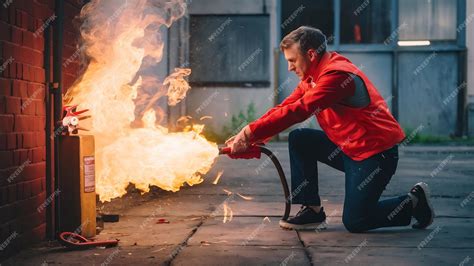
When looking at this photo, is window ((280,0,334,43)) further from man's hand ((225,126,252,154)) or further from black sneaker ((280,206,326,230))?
man's hand ((225,126,252,154))

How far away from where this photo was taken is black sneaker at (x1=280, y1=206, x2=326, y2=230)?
15.9 ft

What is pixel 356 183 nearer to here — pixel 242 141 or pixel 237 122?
pixel 242 141

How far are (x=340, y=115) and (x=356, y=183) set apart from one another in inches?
21.5

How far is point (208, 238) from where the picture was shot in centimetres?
452

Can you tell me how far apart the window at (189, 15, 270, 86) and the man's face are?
1141 cm

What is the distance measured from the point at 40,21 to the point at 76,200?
52.3 inches

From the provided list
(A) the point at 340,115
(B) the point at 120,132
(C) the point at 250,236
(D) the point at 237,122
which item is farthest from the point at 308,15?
(C) the point at 250,236

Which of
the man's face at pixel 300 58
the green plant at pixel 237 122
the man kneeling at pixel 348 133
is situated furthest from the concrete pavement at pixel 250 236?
the green plant at pixel 237 122

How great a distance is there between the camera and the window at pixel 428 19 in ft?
54.3

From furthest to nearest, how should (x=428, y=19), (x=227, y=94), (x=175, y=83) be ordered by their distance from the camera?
(x=428, y=19), (x=227, y=94), (x=175, y=83)

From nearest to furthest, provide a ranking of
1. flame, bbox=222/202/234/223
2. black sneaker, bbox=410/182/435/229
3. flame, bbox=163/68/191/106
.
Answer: black sneaker, bbox=410/182/435/229, flame, bbox=222/202/234/223, flame, bbox=163/68/191/106

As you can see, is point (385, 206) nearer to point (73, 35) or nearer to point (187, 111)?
point (73, 35)

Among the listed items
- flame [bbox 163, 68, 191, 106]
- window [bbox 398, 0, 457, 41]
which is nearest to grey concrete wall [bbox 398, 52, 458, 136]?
window [bbox 398, 0, 457, 41]

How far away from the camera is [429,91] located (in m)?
16.4
